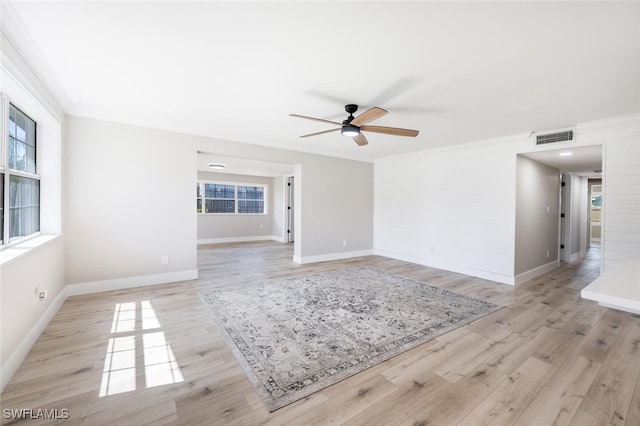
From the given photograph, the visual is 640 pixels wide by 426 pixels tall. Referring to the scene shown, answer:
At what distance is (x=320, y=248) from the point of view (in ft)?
19.5

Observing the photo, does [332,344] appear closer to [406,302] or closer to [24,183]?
[406,302]

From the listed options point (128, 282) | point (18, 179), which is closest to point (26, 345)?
Answer: point (18, 179)

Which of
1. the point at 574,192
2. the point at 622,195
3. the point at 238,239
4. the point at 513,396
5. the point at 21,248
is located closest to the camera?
the point at 513,396

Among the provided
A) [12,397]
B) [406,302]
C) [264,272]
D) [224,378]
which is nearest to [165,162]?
[264,272]

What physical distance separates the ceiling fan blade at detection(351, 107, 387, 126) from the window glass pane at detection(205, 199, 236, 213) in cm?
687

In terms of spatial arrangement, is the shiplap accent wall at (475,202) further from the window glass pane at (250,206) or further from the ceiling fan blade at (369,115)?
the window glass pane at (250,206)

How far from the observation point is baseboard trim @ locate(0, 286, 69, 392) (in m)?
1.84

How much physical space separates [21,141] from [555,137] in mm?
6526

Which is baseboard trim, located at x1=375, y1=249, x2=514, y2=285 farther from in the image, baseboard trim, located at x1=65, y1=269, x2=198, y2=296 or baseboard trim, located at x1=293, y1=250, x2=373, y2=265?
baseboard trim, located at x1=65, y1=269, x2=198, y2=296

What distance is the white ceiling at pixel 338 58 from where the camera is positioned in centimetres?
168


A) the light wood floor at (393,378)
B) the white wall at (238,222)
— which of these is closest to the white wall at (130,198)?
the light wood floor at (393,378)

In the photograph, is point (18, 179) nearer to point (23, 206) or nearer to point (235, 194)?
point (23, 206)

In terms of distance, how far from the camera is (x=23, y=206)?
265 cm

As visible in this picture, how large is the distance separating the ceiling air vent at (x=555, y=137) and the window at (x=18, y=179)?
616 cm
